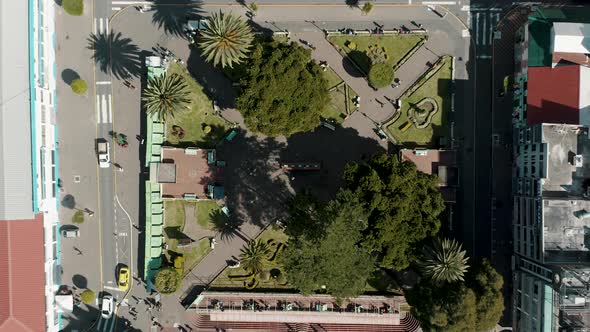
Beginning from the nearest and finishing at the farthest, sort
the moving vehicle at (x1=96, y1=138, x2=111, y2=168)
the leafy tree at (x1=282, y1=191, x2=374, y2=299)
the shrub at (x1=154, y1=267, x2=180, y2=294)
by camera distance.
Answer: the leafy tree at (x1=282, y1=191, x2=374, y2=299)
the shrub at (x1=154, y1=267, x2=180, y2=294)
the moving vehicle at (x1=96, y1=138, x2=111, y2=168)

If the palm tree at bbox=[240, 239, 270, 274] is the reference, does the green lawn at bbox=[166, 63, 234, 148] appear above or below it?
above

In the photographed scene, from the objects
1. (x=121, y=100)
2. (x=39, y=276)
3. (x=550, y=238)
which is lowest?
(x=39, y=276)

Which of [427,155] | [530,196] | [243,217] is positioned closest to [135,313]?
[243,217]

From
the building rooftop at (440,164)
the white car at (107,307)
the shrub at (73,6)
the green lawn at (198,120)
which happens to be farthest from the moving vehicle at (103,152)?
the building rooftop at (440,164)

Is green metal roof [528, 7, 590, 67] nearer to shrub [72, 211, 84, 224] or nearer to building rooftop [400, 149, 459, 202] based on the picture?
building rooftop [400, 149, 459, 202]

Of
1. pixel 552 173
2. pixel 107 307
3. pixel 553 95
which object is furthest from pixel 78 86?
pixel 553 95

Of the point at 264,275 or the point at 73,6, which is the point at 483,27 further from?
the point at 73,6

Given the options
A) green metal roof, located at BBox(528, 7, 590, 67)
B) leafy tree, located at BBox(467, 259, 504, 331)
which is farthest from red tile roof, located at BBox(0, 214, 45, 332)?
green metal roof, located at BBox(528, 7, 590, 67)

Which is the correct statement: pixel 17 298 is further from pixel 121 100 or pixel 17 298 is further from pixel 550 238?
pixel 550 238
